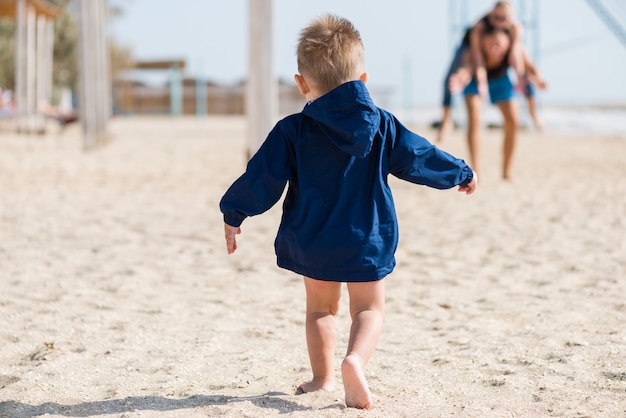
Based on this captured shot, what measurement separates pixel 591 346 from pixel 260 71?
21.8 ft

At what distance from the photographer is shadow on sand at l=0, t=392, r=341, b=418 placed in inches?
104

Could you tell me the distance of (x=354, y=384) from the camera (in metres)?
2.51

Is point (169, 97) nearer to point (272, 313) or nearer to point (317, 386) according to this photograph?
point (272, 313)

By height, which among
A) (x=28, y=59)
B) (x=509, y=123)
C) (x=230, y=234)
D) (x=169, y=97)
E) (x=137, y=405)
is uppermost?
(x=169, y=97)

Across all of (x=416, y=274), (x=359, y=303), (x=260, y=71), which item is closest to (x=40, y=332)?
(x=359, y=303)

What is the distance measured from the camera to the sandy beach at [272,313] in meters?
2.78

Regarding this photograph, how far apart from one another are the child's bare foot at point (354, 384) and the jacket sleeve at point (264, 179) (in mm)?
530

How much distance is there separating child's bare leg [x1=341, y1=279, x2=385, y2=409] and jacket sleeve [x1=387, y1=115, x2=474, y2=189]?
359 mm

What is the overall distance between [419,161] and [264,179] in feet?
1.60

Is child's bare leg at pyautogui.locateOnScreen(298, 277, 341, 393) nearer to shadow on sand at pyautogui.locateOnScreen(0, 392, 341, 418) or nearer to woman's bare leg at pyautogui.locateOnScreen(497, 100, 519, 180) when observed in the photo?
shadow on sand at pyautogui.locateOnScreen(0, 392, 341, 418)

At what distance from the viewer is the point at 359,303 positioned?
2.69 m

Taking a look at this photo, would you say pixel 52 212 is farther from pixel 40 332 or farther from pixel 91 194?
pixel 40 332

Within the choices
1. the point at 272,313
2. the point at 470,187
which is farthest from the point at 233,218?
the point at 272,313

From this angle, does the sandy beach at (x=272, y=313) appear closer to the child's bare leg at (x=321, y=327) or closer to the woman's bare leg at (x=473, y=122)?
the child's bare leg at (x=321, y=327)
